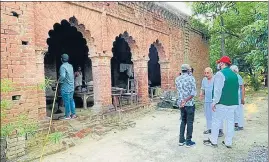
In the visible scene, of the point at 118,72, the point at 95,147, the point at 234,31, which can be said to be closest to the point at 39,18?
the point at 95,147

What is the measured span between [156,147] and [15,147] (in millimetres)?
2952

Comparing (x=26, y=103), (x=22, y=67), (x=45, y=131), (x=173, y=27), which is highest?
(x=173, y=27)

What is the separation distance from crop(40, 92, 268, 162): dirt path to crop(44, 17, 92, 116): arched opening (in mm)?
3696

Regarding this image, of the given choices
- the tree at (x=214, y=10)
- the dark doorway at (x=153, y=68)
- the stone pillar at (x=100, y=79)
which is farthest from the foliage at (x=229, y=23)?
the stone pillar at (x=100, y=79)

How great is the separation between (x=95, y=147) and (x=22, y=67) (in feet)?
7.83

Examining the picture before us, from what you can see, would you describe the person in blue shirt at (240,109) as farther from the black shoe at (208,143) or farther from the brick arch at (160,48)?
the brick arch at (160,48)

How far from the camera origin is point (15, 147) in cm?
Answer: 501

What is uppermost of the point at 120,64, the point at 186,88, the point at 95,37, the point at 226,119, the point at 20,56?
the point at 95,37

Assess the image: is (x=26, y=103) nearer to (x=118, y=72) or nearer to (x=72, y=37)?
(x=72, y=37)

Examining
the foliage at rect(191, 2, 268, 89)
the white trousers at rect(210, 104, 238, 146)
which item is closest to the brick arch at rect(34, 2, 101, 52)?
the white trousers at rect(210, 104, 238, 146)

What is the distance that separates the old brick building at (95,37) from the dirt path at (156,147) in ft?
4.48

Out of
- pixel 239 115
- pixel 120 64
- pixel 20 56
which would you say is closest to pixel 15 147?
pixel 20 56

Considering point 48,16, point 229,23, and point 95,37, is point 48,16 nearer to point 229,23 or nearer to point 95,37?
point 95,37

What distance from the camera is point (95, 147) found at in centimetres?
588
